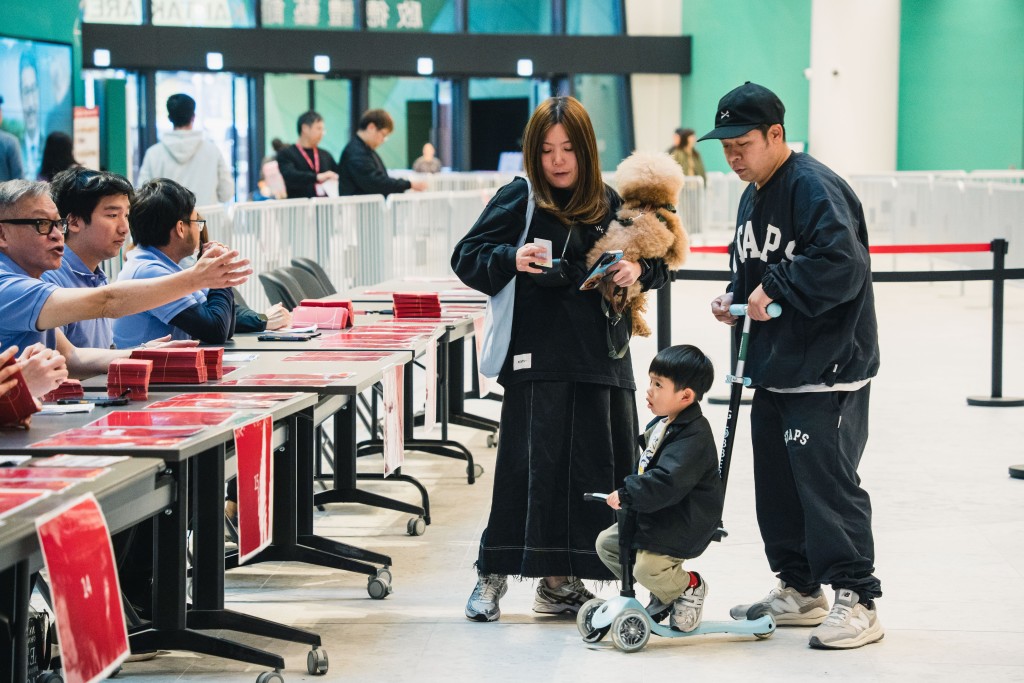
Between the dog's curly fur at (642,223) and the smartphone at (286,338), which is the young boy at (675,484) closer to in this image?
the dog's curly fur at (642,223)

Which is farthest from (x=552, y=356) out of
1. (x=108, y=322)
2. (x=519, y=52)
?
(x=519, y=52)

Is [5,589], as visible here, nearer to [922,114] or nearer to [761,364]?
[761,364]

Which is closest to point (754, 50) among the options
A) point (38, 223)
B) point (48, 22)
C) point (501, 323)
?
point (48, 22)

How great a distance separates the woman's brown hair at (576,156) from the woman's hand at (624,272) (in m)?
0.23

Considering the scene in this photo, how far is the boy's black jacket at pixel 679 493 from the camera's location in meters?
3.99

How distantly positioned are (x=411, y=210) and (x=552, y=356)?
7836 mm

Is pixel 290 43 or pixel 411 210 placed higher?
pixel 290 43

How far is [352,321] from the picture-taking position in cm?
600

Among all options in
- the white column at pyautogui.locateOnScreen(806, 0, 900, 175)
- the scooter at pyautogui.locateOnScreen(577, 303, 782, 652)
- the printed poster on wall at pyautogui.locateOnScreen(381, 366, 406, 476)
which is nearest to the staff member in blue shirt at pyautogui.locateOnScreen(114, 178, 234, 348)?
the printed poster on wall at pyautogui.locateOnScreen(381, 366, 406, 476)

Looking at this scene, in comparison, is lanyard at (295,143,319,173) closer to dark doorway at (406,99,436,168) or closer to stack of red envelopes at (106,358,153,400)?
stack of red envelopes at (106,358,153,400)

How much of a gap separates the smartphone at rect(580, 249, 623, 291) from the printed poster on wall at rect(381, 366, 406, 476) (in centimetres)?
82

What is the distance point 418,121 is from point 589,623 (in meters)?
20.7

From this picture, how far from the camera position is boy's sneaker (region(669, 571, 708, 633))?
4191 mm

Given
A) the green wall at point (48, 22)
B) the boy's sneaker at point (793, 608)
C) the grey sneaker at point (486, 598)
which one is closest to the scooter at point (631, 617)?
the boy's sneaker at point (793, 608)
